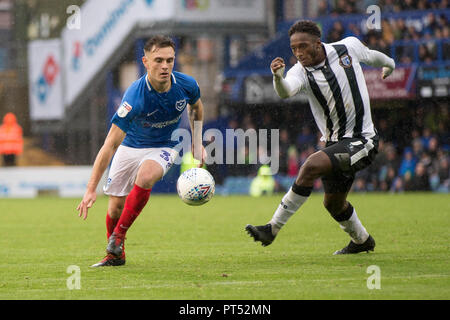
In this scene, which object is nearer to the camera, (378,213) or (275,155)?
(378,213)

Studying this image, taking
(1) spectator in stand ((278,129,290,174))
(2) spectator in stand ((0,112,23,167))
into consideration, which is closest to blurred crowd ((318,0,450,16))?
(1) spectator in stand ((278,129,290,174))

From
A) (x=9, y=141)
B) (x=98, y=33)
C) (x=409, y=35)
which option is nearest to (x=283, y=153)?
(x=409, y=35)

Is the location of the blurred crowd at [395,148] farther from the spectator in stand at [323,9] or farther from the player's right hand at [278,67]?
the player's right hand at [278,67]

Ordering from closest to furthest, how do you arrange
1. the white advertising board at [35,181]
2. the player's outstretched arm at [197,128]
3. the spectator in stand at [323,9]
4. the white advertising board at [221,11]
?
the player's outstretched arm at [197,128]
the white advertising board at [35,181]
the spectator in stand at [323,9]
the white advertising board at [221,11]

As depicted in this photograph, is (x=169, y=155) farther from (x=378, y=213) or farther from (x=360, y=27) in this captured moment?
(x=360, y=27)

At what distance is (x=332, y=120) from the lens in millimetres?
7750

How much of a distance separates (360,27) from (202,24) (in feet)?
17.8

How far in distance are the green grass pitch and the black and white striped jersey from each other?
120cm

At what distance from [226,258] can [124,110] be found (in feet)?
5.77

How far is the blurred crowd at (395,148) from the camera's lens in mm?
20469

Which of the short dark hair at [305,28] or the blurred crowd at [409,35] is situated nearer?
the short dark hair at [305,28]

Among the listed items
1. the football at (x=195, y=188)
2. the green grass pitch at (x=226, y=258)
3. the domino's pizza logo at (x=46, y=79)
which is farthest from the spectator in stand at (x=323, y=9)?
the football at (x=195, y=188)

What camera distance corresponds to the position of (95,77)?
27047 millimetres
